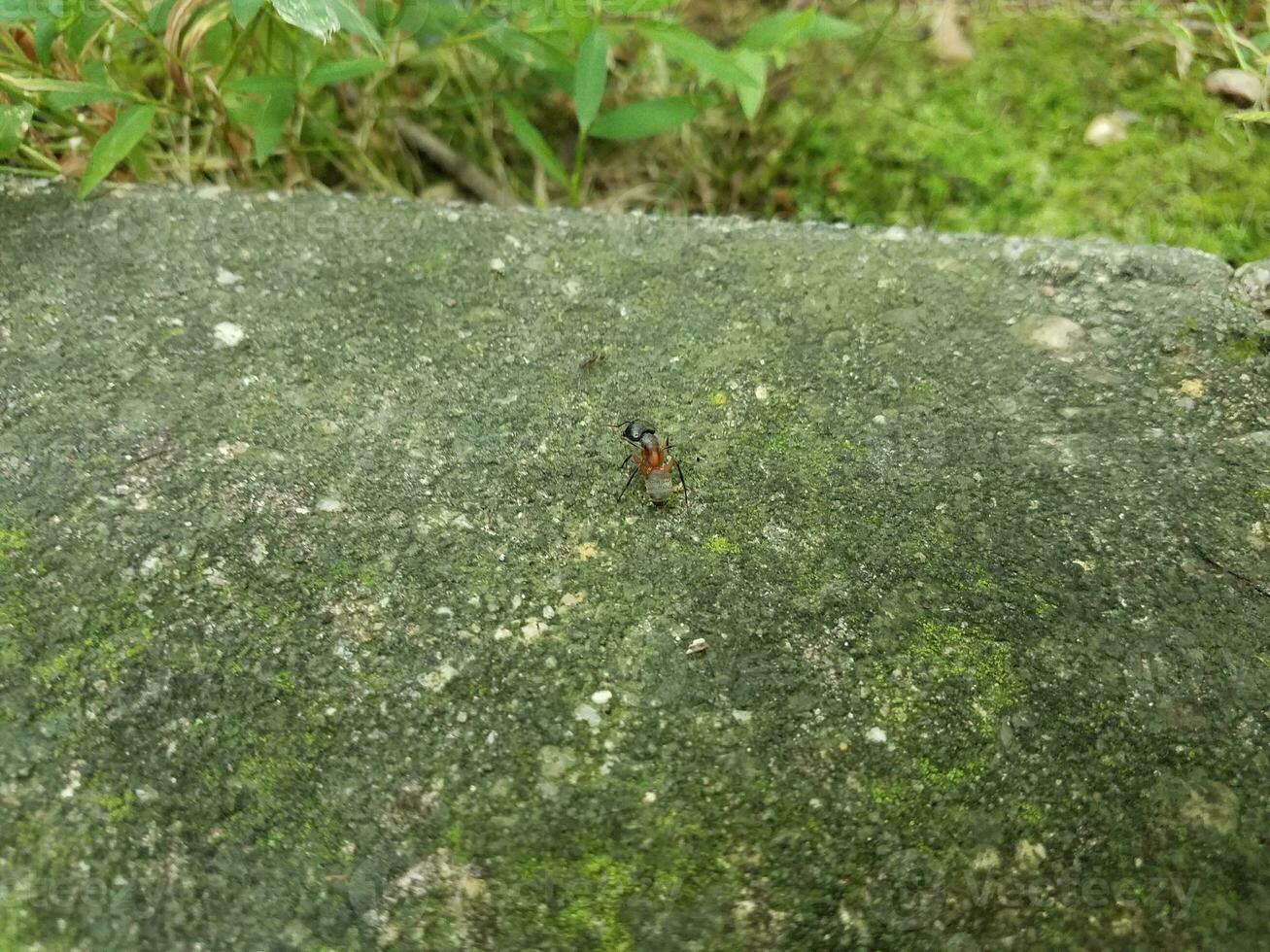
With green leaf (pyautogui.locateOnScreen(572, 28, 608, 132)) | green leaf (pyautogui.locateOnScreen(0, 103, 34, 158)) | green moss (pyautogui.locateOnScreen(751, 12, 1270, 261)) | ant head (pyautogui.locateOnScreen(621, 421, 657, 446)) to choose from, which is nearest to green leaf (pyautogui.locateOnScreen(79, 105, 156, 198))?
green leaf (pyautogui.locateOnScreen(0, 103, 34, 158))

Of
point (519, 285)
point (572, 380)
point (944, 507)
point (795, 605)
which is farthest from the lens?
point (519, 285)

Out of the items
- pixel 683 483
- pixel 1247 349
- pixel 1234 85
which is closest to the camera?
pixel 683 483

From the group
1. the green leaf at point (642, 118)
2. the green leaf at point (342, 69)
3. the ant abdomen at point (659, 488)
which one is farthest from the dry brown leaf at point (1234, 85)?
the green leaf at point (342, 69)

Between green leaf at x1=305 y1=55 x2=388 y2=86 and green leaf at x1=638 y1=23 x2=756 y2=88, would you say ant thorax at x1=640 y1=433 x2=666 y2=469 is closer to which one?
green leaf at x1=638 y1=23 x2=756 y2=88

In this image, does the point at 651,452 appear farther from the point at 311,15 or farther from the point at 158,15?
the point at 158,15

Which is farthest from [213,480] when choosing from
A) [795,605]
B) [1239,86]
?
[1239,86]

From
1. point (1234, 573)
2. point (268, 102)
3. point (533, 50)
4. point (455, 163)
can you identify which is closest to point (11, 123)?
→ point (268, 102)

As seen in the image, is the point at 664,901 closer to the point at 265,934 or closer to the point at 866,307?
the point at 265,934
